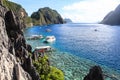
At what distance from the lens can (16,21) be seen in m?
44.3

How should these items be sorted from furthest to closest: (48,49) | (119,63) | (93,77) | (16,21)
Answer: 1. (48,49)
2. (119,63)
3. (16,21)
4. (93,77)

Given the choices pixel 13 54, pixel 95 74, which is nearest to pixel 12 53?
pixel 13 54

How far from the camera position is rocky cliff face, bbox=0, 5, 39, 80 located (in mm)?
36156

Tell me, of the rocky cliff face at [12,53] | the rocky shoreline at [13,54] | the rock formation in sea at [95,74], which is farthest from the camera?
the rocky cliff face at [12,53]

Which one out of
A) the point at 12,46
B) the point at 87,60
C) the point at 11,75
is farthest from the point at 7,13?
the point at 87,60

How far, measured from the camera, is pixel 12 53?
1613 inches

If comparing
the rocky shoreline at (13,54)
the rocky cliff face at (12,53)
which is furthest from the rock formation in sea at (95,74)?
the rocky cliff face at (12,53)

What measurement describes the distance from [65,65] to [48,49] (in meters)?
38.8

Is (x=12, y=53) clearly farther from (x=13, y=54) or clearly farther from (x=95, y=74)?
(x=95, y=74)

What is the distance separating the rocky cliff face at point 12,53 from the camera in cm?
3616

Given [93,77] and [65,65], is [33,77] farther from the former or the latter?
[65,65]

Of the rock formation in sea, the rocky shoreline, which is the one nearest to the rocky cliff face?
the rocky shoreline

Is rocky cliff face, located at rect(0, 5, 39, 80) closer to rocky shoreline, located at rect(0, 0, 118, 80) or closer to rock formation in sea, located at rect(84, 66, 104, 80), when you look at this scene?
rocky shoreline, located at rect(0, 0, 118, 80)

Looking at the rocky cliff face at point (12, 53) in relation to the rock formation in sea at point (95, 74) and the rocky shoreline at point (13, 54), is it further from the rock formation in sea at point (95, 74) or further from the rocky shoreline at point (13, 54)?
the rock formation in sea at point (95, 74)
